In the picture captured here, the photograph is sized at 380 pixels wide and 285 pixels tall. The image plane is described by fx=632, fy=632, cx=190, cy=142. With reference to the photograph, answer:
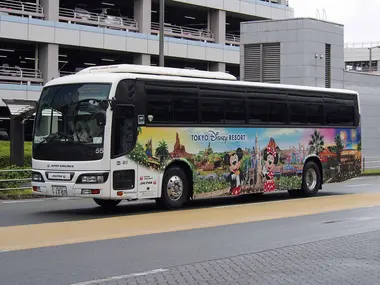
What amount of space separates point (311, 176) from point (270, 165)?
2318 mm

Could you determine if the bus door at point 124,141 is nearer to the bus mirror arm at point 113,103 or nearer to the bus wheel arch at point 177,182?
the bus mirror arm at point 113,103

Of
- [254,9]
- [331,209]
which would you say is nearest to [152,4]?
[254,9]

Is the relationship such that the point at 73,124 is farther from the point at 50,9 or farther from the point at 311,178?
the point at 50,9

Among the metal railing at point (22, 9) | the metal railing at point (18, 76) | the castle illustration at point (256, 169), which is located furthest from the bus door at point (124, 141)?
the metal railing at point (22, 9)

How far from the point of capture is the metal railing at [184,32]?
50625mm

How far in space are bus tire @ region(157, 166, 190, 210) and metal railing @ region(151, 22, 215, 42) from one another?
115 ft

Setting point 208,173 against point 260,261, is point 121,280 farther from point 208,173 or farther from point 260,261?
point 208,173

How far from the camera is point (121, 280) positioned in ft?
26.1

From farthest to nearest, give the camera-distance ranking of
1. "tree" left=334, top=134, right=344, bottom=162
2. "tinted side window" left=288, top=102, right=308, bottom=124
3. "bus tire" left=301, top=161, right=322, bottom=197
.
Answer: "tree" left=334, top=134, right=344, bottom=162
"bus tire" left=301, top=161, right=322, bottom=197
"tinted side window" left=288, top=102, right=308, bottom=124

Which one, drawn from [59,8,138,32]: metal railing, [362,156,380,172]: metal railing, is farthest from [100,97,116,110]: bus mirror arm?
[59,8,138,32]: metal railing

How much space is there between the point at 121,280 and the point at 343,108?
1491cm

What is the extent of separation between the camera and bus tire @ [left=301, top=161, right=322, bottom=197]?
19.9 metres

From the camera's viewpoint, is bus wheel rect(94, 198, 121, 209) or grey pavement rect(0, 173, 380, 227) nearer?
grey pavement rect(0, 173, 380, 227)

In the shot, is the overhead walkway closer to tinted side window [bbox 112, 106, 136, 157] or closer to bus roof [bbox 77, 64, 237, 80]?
bus roof [bbox 77, 64, 237, 80]
